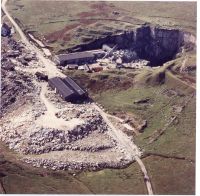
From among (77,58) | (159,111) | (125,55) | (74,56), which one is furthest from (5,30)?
(159,111)

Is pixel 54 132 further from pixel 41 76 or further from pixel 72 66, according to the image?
pixel 72 66

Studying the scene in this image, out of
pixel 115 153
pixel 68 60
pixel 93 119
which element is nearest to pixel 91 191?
pixel 115 153

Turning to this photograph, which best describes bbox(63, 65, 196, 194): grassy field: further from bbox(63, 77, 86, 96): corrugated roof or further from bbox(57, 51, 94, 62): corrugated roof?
bbox(57, 51, 94, 62): corrugated roof

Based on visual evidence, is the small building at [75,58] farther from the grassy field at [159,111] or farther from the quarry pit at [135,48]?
the grassy field at [159,111]

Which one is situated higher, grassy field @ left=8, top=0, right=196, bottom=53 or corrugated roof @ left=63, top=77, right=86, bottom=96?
grassy field @ left=8, top=0, right=196, bottom=53

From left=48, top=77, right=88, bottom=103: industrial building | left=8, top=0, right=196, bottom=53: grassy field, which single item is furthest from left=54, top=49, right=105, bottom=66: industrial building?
left=48, top=77, right=88, bottom=103: industrial building

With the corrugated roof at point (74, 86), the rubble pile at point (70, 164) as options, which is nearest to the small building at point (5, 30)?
the corrugated roof at point (74, 86)
